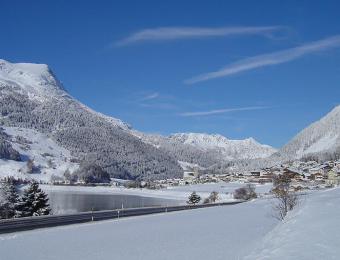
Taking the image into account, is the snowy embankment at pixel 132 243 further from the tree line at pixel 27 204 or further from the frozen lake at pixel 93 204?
the frozen lake at pixel 93 204

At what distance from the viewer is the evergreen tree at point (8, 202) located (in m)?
61.0

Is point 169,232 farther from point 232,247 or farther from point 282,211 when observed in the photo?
point 282,211

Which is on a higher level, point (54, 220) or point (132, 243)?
point (54, 220)

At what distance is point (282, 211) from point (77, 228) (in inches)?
886

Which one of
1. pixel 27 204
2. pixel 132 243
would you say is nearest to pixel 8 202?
pixel 27 204

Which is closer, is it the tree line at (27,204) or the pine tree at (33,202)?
the tree line at (27,204)

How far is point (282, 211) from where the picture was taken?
176ft

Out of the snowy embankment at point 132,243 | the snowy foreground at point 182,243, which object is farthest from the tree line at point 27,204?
the snowy foreground at point 182,243

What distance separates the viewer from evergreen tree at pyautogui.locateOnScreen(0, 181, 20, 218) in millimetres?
60984

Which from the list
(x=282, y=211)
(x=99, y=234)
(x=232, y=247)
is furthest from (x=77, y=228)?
(x=282, y=211)

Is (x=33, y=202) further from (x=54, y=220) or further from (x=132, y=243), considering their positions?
(x=132, y=243)

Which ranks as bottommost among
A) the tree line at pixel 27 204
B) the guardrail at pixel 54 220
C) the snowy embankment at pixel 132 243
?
the snowy embankment at pixel 132 243

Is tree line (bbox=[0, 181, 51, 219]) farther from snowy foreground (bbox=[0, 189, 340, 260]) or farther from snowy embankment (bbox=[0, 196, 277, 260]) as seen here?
snowy foreground (bbox=[0, 189, 340, 260])

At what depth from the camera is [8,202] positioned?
64.1 m
